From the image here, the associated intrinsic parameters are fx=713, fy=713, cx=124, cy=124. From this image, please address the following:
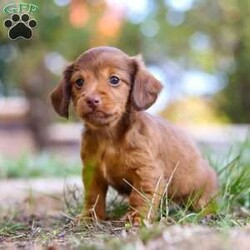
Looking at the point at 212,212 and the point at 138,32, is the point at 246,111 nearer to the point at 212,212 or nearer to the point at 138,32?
the point at 138,32

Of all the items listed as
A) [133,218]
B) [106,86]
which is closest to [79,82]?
[106,86]

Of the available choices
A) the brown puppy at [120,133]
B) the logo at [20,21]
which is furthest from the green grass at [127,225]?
the logo at [20,21]

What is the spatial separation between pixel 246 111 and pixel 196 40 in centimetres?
220

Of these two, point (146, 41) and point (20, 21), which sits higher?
point (20, 21)

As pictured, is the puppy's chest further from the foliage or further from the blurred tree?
the blurred tree

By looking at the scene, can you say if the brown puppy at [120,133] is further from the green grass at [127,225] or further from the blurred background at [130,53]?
the blurred background at [130,53]

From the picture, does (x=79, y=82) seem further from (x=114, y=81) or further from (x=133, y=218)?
(x=133, y=218)

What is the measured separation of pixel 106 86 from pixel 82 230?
0.66 metres

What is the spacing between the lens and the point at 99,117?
3258 millimetres

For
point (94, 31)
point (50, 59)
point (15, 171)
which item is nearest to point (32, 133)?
point (50, 59)

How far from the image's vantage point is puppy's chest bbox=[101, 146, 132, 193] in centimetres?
342

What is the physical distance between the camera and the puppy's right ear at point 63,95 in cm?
350

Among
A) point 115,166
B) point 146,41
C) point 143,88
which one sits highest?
point 143,88

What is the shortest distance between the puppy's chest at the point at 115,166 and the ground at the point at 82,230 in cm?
22
